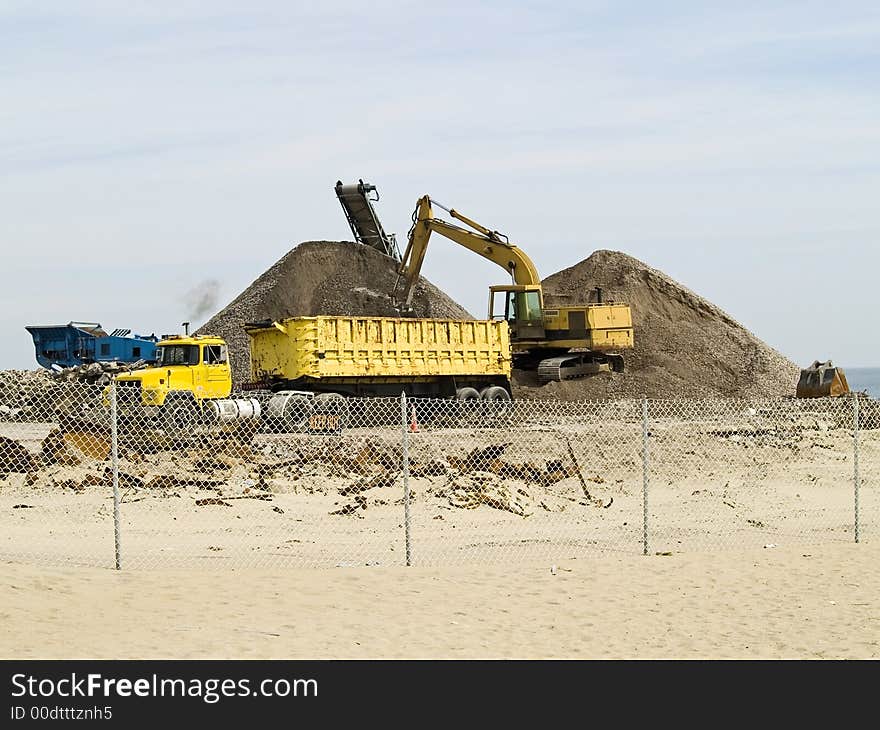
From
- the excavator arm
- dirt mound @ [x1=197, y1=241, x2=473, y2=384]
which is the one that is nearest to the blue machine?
dirt mound @ [x1=197, y1=241, x2=473, y2=384]

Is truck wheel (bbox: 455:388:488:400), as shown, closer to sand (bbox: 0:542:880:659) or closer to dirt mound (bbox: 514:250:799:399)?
dirt mound (bbox: 514:250:799:399)

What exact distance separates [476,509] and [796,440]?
10.6m

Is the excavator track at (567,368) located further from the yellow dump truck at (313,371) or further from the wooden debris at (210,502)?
the wooden debris at (210,502)

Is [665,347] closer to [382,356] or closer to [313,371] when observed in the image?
[382,356]

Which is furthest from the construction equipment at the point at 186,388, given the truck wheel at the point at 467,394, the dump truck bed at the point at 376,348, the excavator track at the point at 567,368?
the excavator track at the point at 567,368

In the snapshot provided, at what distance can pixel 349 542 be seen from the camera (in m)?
15.3

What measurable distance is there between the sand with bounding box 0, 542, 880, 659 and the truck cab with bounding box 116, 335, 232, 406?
49.1 feet

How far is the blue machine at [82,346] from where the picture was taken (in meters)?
43.5

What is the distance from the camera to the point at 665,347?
143 ft

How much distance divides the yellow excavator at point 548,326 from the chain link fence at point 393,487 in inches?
373

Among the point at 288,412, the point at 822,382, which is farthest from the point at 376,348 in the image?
the point at 822,382

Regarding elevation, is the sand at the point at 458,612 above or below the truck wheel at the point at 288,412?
below

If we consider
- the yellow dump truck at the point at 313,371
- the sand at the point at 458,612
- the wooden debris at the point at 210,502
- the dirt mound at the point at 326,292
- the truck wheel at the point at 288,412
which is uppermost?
the dirt mound at the point at 326,292
